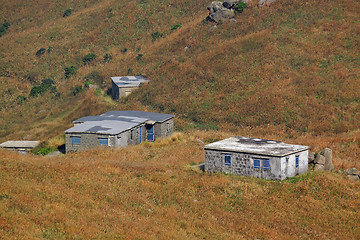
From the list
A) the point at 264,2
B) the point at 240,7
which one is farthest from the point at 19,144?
the point at 264,2

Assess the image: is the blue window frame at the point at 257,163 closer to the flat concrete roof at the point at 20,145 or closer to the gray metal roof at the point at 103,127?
the gray metal roof at the point at 103,127

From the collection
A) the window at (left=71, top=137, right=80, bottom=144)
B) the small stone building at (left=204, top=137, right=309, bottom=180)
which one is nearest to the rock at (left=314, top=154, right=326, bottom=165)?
the small stone building at (left=204, top=137, right=309, bottom=180)

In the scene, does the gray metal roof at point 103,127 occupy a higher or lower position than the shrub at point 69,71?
lower

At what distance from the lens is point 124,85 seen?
71125 millimetres

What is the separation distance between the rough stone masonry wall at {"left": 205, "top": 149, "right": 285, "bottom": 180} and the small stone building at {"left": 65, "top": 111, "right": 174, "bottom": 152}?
35.6ft

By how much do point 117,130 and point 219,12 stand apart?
50.0 m

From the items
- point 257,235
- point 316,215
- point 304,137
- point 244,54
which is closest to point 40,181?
point 257,235

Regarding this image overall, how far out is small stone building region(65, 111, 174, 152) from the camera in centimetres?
4212

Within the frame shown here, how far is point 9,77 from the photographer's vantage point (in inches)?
3533

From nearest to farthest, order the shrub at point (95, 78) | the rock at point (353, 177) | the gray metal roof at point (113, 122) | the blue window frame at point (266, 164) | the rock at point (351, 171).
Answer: the blue window frame at point (266, 164) → the rock at point (353, 177) → the rock at point (351, 171) → the gray metal roof at point (113, 122) → the shrub at point (95, 78)

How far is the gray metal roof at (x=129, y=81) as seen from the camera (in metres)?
71.9

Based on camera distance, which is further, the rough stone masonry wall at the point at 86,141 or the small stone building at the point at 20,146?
the small stone building at the point at 20,146

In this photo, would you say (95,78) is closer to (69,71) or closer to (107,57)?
(69,71)

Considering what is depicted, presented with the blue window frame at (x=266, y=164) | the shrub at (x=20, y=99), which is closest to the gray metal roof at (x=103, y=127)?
the blue window frame at (x=266, y=164)
